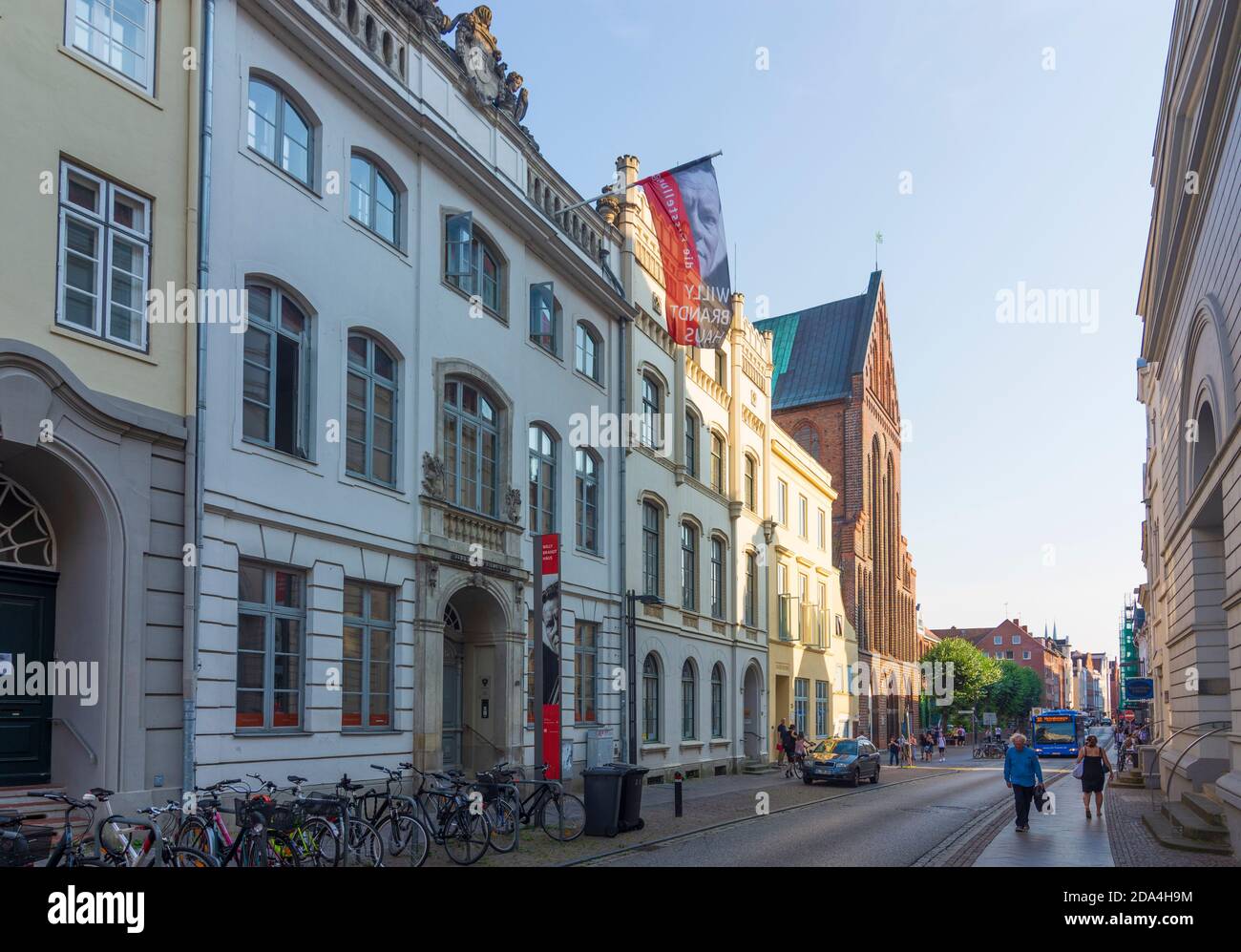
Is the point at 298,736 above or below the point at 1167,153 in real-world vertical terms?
below

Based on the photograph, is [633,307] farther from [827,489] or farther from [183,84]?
[827,489]

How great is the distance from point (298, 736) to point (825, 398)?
52.4 metres

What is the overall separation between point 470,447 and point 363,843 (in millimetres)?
10466

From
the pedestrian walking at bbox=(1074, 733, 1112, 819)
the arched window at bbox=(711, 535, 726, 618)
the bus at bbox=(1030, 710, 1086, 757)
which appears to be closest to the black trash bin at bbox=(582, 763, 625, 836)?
the pedestrian walking at bbox=(1074, 733, 1112, 819)

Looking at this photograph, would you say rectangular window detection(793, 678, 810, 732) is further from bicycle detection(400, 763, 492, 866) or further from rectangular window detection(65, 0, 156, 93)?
rectangular window detection(65, 0, 156, 93)

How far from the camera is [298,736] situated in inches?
655

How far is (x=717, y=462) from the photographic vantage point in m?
37.3

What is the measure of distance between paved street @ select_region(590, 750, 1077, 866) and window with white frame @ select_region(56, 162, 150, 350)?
8877mm

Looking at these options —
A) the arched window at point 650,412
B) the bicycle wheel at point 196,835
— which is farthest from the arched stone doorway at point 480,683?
the bicycle wheel at point 196,835

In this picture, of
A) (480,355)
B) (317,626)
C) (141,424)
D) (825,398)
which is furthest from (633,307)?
(825,398)

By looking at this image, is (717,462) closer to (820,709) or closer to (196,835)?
(820,709)

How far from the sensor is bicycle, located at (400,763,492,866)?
1423cm
